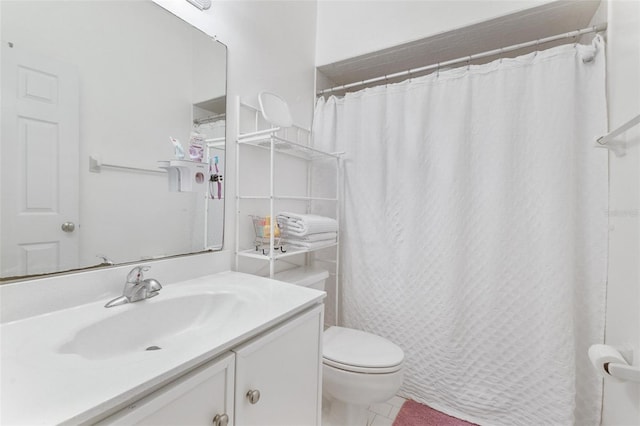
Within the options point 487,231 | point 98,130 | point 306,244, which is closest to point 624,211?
point 487,231

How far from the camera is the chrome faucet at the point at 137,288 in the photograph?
2.88 ft

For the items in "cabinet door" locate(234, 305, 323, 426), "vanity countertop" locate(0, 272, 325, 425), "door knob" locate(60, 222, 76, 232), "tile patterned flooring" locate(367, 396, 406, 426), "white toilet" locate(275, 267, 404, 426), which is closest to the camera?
"vanity countertop" locate(0, 272, 325, 425)

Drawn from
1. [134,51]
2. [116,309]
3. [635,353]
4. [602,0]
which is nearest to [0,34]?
[134,51]

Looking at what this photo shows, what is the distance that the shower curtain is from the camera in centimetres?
128

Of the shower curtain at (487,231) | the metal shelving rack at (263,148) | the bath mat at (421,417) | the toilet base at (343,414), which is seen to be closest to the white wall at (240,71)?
the metal shelving rack at (263,148)

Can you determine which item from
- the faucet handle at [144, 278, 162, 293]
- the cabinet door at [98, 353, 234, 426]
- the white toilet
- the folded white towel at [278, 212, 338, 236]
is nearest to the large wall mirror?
the faucet handle at [144, 278, 162, 293]

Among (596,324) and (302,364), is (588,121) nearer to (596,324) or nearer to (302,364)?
(596,324)

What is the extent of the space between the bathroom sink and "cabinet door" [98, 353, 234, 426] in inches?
3.8

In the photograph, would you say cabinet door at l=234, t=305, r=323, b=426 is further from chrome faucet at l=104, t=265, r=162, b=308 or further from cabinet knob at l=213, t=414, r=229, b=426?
chrome faucet at l=104, t=265, r=162, b=308

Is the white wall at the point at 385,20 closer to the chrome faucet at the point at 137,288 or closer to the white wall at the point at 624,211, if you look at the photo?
the white wall at the point at 624,211

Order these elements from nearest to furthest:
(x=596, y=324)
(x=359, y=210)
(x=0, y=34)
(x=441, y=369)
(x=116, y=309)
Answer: (x=0, y=34) → (x=116, y=309) → (x=596, y=324) → (x=441, y=369) → (x=359, y=210)

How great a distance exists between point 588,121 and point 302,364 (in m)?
1.60

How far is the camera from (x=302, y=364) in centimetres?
95

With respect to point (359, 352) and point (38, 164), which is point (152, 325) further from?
point (359, 352)
